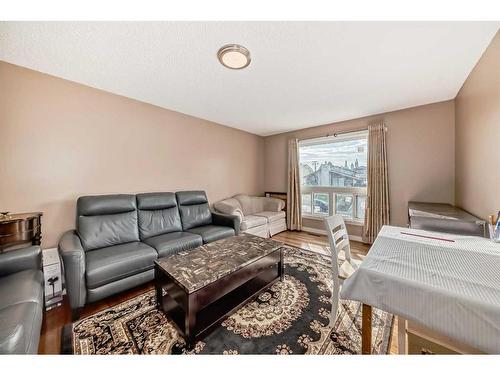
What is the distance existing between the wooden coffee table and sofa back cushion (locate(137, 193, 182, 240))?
929 millimetres

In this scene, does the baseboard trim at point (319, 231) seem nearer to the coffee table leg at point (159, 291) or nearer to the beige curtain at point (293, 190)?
the beige curtain at point (293, 190)

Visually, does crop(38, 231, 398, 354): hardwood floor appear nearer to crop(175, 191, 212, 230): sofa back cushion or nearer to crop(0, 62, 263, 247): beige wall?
crop(0, 62, 263, 247): beige wall

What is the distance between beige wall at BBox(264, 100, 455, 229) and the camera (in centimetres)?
267

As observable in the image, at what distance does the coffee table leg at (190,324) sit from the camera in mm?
1240

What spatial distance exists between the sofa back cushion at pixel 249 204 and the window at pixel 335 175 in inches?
40.1

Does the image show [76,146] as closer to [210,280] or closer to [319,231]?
[210,280]

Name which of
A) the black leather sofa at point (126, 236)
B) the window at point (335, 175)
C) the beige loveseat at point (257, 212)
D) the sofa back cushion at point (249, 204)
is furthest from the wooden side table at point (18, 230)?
the window at point (335, 175)

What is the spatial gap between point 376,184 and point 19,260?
14.3 ft

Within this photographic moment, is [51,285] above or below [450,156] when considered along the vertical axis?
below
